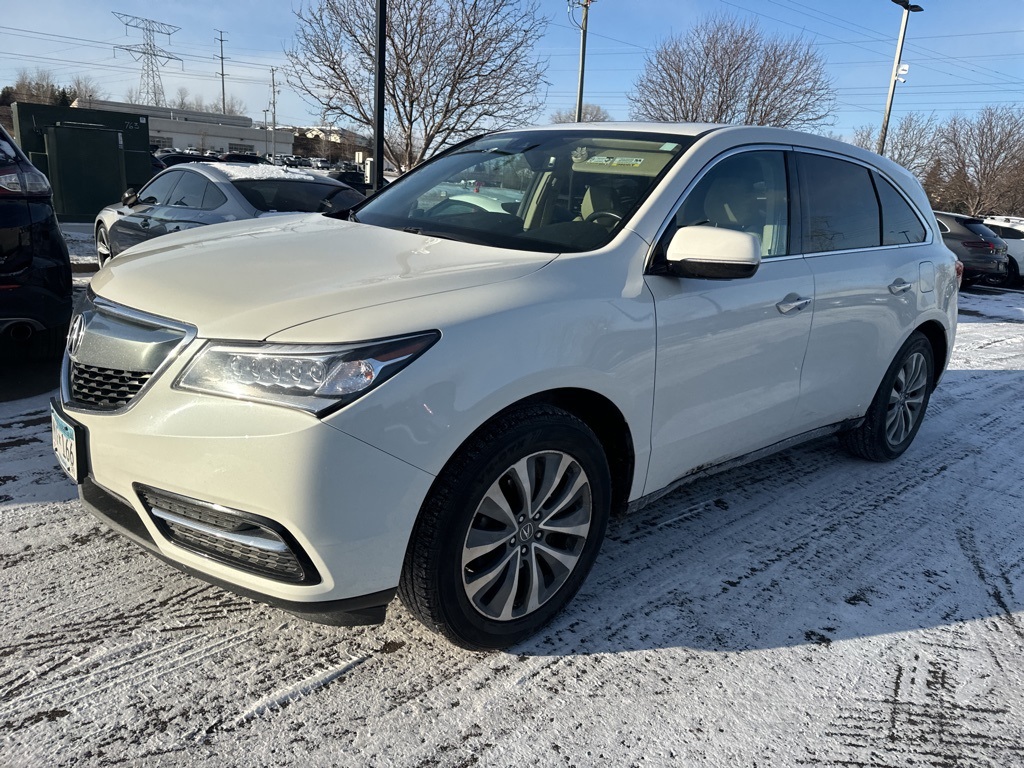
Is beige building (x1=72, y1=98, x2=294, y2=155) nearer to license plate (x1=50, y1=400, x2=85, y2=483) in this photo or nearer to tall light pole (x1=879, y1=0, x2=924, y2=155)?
tall light pole (x1=879, y1=0, x2=924, y2=155)

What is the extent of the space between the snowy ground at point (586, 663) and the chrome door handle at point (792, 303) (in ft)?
3.43

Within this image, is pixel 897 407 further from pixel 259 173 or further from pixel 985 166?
pixel 985 166

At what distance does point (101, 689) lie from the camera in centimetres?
228

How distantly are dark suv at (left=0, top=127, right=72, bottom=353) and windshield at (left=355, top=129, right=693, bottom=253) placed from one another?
78.8 inches

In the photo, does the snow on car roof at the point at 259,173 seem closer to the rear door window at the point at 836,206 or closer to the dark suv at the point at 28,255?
the dark suv at the point at 28,255

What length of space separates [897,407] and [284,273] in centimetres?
369

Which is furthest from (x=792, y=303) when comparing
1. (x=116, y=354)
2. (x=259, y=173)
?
(x=259, y=173)

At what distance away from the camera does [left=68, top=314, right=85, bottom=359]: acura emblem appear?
259cm

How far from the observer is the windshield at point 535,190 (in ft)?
9.77

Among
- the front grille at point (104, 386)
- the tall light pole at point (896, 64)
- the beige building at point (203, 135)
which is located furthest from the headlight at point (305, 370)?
the beige building at point (203, 135)

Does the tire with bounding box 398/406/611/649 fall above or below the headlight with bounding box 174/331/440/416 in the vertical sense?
below

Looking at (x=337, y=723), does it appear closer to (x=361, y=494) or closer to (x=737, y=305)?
(x=361, y=494)

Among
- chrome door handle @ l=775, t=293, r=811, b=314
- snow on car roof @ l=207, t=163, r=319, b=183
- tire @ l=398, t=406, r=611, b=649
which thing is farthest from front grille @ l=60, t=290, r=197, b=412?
snow on car roof @ l=207, t=163, r=319, b=183

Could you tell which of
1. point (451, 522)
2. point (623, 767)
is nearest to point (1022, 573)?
point (623, 767)
